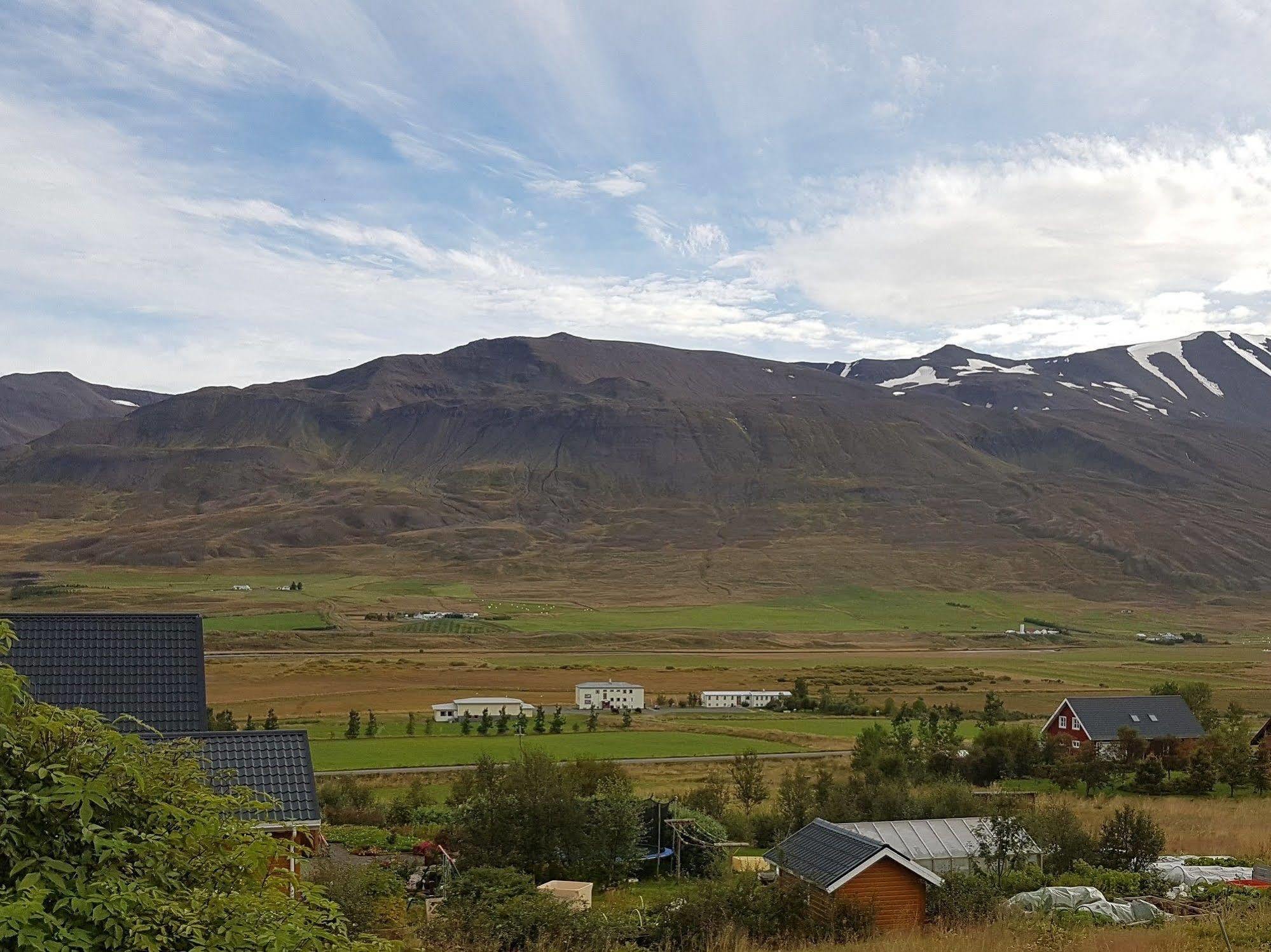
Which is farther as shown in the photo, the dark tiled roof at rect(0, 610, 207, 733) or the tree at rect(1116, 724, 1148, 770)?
the tree at rect(1116, 724, 1148, 770)

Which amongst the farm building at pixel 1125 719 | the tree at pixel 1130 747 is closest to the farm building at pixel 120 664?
the tree at pixel 1130 747

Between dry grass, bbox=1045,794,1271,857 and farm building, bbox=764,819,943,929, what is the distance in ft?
35.0

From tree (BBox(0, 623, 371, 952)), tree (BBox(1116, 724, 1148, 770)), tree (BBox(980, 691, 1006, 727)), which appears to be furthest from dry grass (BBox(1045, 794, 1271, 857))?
tree (BBox(0, 623, 371, 952))

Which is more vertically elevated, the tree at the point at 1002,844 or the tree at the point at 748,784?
the tree at the point at 1002,844

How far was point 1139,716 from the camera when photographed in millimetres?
46312

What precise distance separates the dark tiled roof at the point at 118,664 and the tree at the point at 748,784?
17518 mm

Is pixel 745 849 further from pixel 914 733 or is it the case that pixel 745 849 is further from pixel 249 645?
pixel 249 645

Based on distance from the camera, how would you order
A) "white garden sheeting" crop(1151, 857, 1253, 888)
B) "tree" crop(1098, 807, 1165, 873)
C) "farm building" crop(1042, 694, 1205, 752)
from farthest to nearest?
"farm building" crop(1042, 694, 1205, 752)
"tree" crop(1098, 807, 1165, 873)
"white garden sheeting" crop(1151, 857, 1253, 888)

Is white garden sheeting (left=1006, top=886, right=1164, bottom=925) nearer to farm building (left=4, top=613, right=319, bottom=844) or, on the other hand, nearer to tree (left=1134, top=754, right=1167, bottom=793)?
farm building (left=4, top=613, right=319, bottom=844)

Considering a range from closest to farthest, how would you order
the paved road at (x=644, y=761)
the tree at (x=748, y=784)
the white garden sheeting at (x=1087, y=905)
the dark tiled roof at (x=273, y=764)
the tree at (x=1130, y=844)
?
the dark tiled roof at (x=273, y=764), the white garden sheeting at (x=1087, y=905), the tree at (x=1130, y=844), the tree at (x=748, y=784), the paved road at (x=644, y=761)

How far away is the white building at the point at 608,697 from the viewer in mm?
69250

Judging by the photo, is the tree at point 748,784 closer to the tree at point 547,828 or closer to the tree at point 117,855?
the tree at point 547,828

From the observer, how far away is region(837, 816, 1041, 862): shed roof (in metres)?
21.3

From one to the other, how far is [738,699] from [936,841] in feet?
172
